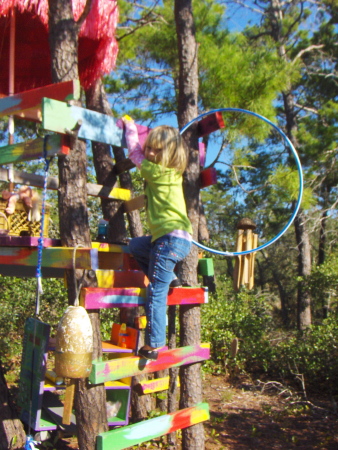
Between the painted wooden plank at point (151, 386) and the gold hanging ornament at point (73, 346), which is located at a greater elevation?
the gold hanging ornament at point (73, 346)

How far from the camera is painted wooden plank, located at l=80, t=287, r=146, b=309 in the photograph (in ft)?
8.93

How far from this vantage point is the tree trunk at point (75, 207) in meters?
2.86

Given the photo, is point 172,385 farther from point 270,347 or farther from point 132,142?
point 270,347

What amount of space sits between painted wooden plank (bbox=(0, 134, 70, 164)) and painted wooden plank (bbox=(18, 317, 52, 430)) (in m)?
1.34

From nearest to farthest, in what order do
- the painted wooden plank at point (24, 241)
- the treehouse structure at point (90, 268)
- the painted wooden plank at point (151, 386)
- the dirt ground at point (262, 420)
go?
the treehouse structure at point (90, 268)
the painted wooden plank at point (24, 241)
the painted wooden plank at point (151, 386)
the dirt ground at point (262, 420)

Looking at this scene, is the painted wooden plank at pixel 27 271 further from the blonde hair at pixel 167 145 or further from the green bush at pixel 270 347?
the green bush at pixel 270 347

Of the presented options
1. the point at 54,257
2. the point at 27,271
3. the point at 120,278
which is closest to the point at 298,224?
the point at 27,271

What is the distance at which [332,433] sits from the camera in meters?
5.83

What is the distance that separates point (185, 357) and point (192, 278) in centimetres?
64

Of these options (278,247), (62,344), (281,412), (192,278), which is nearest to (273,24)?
(278,247)

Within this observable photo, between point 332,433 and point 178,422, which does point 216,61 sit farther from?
point 178,422

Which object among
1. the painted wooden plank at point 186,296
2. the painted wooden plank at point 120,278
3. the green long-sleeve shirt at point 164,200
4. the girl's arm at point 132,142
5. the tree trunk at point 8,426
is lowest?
the tree trunk at point 8,426

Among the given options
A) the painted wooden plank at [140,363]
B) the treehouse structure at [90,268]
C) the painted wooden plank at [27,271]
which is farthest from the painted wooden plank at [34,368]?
the painted wooden plank at [140,363]

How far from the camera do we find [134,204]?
13.0ft
